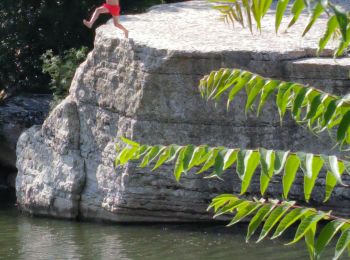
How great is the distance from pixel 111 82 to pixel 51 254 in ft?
7.82

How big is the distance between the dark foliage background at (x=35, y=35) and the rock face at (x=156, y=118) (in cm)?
310

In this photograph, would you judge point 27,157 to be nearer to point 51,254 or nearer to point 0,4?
point 51,254

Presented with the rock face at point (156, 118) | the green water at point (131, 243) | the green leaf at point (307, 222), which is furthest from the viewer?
the rock face at point (156, 118)

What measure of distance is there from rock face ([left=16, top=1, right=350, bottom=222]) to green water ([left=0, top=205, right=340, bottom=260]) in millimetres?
265

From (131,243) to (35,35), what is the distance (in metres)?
6.24

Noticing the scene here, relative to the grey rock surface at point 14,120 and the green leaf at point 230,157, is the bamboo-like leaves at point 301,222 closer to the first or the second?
the green leaf at point 230,157

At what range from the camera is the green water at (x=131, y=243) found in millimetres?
8445

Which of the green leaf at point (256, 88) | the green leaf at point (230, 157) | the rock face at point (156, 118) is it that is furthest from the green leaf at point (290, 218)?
the rock face at point (156, 118)

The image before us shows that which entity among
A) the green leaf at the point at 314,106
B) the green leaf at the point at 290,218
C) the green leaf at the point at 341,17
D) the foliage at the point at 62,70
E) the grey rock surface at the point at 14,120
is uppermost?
the green leaf at the point at 341,17

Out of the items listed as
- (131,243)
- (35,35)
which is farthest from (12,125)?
(131,243)

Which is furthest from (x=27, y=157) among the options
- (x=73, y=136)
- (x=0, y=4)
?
(x=0, y=4)

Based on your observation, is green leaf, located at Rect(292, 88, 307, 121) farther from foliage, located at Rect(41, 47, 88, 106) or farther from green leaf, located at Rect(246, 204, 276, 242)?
foliage, located at Rect(41, 47, 88, 106)

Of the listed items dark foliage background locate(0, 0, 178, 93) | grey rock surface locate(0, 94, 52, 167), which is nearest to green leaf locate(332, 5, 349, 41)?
grey rock surface locate(0, 94, 52, 167)

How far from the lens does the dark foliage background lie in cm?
1395
